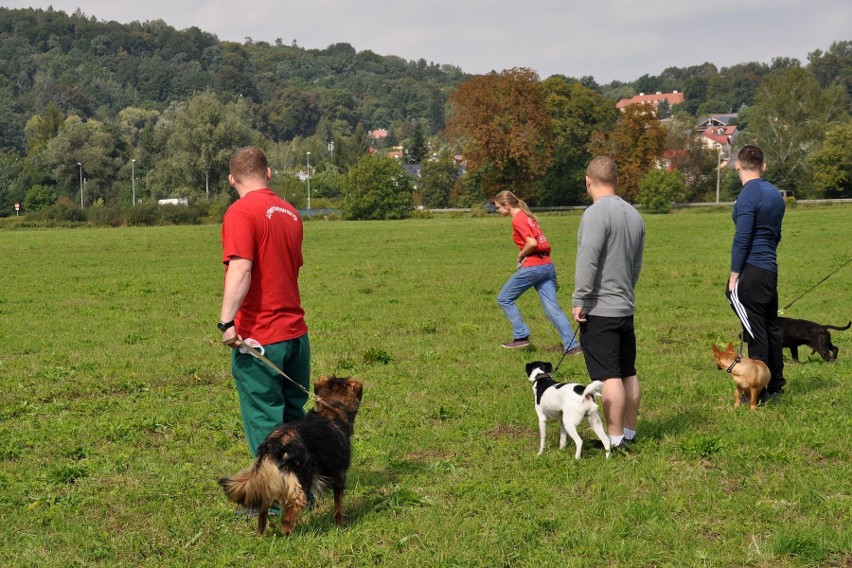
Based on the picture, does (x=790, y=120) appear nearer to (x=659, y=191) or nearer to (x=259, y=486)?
(x=659, y=191)

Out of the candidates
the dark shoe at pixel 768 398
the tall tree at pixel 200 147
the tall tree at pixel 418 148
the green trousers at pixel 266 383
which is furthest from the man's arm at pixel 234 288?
the tall tree at pixel 418 148

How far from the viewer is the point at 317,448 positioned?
541 centimetres

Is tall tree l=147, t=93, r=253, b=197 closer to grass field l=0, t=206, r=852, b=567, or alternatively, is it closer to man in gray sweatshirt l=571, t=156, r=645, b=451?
grass field l=0, t=206, r=852, b=567

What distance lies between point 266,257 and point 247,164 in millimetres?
658

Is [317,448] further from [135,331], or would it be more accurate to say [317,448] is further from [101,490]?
[135,331]

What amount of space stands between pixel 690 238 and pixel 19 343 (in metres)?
29.3

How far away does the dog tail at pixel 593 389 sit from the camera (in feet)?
22.0

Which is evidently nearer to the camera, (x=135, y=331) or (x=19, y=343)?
(x=19, y=343)

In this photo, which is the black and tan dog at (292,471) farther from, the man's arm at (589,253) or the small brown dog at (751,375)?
the small brown dog at (751,375)

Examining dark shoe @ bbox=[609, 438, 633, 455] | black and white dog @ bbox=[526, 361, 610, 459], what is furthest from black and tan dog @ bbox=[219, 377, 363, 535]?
dark shoe @ bbox=[609, 438, 633, 455]

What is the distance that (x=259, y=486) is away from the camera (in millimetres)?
5176

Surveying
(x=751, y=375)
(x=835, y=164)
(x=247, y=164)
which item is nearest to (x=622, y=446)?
(x=751, y=375)

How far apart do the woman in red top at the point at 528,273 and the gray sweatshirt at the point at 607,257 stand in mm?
4755

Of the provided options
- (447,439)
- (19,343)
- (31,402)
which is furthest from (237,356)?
(19,343)
